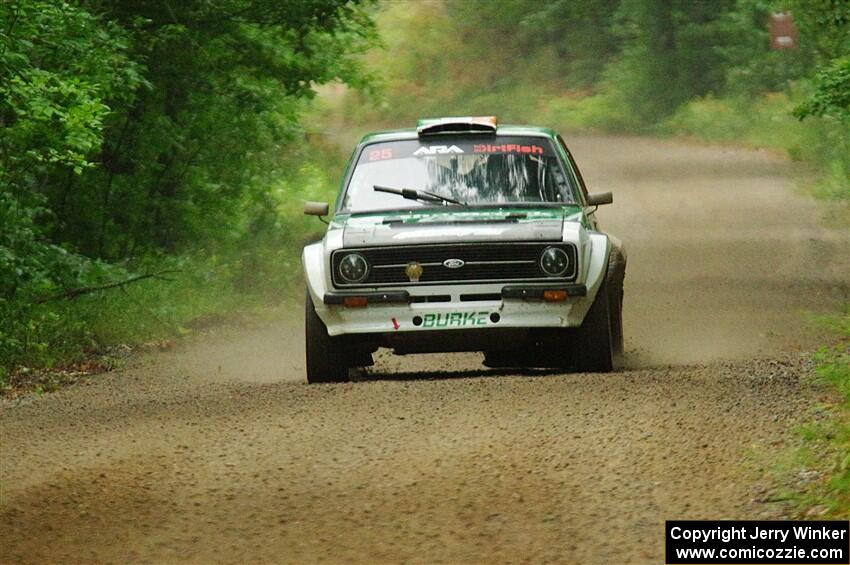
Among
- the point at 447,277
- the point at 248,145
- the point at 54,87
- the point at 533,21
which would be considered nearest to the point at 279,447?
the point at 447,277

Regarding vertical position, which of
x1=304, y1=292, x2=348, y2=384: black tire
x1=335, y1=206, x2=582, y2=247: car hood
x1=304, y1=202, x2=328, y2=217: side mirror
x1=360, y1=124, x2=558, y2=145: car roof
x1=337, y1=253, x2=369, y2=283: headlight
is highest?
x1=360, y1=124, x2=558, y2=145: car roof

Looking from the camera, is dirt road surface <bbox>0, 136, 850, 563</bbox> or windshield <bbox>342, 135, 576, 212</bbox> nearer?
dirt road surface <bbox>0, 136, 850, 563</bbox>

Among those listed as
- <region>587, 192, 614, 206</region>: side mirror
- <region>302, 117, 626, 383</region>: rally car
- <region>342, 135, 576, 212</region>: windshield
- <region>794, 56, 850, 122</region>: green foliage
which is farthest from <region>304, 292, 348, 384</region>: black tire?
<region>794, 56, 850, 122</region>: green foliage

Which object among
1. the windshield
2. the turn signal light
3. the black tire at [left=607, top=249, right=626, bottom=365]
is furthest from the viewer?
the windshield

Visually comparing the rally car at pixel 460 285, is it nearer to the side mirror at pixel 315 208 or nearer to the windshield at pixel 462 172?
the windshield at pixel 462 172

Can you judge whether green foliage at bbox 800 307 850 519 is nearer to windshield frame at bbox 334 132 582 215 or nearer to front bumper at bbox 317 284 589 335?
front bumper at bbox 317 284 589 335

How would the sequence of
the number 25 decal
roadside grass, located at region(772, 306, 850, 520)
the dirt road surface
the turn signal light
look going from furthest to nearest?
the number 25 decal → the turn signal light → roadside grass, located at region(772, 306, 850, 520) → the dirt road surface

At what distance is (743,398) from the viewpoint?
9438 millimetres

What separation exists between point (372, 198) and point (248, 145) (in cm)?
860

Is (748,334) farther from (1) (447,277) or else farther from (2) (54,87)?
(2) (54,87)

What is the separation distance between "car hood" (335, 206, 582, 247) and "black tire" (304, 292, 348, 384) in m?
0.60

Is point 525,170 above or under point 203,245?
above

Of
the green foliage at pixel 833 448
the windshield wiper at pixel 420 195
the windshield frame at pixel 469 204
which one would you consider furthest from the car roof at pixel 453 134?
the green foliage at pixel 833 448

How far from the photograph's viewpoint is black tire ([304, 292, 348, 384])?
11070 millimetres
